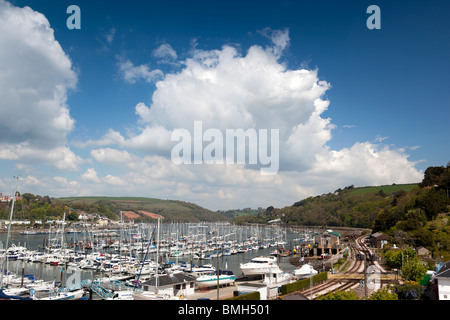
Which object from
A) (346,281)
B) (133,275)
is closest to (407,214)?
(346,281)

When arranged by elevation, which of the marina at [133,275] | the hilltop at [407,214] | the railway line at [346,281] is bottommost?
the marina at [133,275]

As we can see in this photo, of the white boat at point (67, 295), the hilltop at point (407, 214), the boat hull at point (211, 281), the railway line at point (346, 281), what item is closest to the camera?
the railway line at point (346, 281)

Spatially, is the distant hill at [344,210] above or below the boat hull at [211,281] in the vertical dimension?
above

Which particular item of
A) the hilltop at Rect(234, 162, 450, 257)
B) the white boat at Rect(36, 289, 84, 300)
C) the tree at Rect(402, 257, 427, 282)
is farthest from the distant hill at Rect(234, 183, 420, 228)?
the white boat at Rect(36, 289, 84, 300)

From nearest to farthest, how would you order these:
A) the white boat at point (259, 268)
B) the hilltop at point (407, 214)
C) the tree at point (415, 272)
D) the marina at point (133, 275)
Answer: the marina at point (133, 275), the tree at point (415, 272), the white boat at point (259, 268), the hilltop at point (407, 214)

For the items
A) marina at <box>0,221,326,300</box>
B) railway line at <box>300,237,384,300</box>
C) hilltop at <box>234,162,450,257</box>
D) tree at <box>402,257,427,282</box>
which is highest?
hilltop at <box>234,162,450,257</box>

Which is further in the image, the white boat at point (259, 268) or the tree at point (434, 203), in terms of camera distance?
the tree at point (434, 203)

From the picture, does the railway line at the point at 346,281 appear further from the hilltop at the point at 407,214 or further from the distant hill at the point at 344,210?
the distant hill at the point at 344,210

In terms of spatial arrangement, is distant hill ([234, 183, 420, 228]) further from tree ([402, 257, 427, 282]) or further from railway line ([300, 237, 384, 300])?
tree ([402, 257, 427, 282])

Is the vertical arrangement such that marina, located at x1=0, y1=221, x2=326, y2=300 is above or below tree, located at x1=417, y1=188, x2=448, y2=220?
below

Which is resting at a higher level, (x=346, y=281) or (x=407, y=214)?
(x=407, y=214)

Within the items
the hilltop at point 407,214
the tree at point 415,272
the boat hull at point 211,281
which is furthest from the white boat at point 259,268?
the hilltop at point 407,214

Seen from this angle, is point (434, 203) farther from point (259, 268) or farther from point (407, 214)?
point (259, 268)
